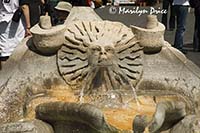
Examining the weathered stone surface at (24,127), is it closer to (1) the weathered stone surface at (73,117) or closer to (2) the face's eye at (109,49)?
(1) the weathered stone surface at (73,117)

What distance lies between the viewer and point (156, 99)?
13.0 feet

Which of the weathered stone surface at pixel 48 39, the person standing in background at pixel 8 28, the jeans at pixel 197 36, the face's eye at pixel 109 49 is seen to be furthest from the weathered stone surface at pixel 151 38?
the jeans at pixel 197 36

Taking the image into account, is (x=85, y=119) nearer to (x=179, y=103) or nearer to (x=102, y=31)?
(x=179, y=103)

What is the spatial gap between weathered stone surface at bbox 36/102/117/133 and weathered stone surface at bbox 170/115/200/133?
525 millimetres

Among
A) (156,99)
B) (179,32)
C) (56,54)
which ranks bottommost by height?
(179,32)

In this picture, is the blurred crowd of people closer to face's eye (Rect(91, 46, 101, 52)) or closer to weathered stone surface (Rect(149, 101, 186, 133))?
face's eye (Rect(91, 46, 101, 52))

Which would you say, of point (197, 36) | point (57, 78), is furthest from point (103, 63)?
point (197, 36)

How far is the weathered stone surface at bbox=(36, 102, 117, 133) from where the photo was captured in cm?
334

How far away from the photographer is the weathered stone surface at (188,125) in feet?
12.0

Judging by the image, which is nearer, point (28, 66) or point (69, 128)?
point (69, 128)

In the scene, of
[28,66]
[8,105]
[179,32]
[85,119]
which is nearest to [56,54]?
[28,66]

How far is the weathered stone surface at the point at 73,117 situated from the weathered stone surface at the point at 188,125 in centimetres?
53

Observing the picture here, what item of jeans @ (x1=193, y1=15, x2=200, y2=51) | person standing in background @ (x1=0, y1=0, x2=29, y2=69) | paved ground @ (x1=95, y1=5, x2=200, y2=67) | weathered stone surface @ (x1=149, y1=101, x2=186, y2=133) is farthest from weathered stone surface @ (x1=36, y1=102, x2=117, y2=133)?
paved ground @ (x1=95, y1=5, x2=200, y2=67)

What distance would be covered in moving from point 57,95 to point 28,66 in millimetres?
263
